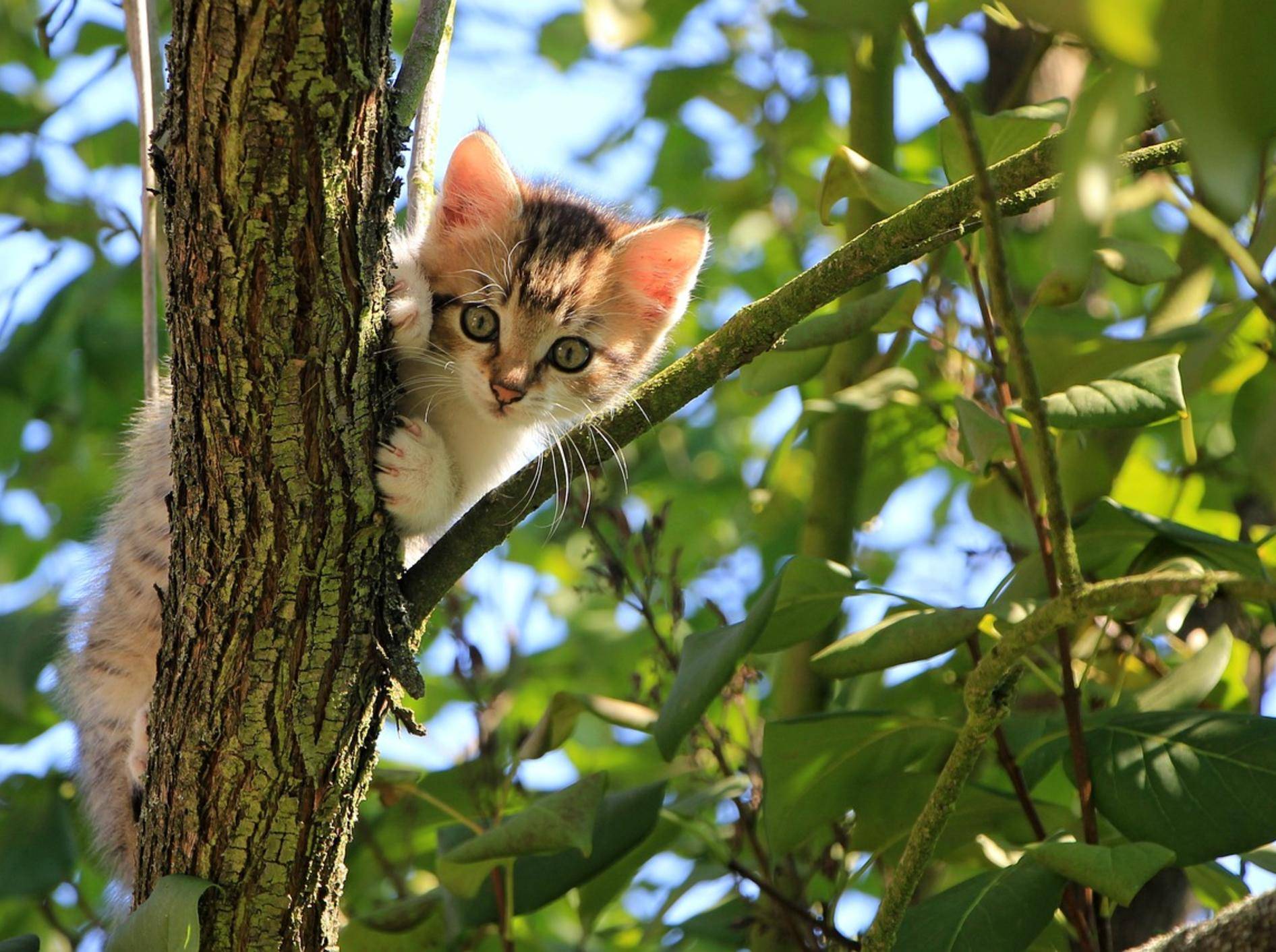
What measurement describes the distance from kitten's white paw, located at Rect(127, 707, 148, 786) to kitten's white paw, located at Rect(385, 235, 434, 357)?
80cm

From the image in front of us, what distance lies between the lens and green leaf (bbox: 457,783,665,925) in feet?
5.99

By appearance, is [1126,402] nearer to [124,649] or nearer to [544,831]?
[544,831]

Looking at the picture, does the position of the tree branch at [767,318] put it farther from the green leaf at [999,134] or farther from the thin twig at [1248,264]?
the thin twig at [1248,264]

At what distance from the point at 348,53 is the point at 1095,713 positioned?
138 cm

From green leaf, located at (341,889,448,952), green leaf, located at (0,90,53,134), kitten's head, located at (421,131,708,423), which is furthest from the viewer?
green leaf, located at (0,90,53,134)

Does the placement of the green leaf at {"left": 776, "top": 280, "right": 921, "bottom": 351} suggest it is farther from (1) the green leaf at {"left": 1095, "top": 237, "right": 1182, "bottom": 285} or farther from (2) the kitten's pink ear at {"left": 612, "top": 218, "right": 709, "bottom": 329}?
(2) the kitten's pink ear at {"left": 612, "top": 218, "right": 709, "bottom": 329}

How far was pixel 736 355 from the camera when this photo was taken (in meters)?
1.55

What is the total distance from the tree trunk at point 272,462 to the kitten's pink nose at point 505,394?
2.41ft

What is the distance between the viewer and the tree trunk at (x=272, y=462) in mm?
1267

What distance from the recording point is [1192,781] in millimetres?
1516

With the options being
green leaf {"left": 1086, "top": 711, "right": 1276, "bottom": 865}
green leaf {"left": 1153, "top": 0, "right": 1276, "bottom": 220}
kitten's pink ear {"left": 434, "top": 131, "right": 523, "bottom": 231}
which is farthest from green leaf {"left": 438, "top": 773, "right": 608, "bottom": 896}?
kitten's pink ear {"left": 434, "top": 131, "right": 523, "bottom": 231}

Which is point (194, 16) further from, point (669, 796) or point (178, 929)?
point (669, 796)

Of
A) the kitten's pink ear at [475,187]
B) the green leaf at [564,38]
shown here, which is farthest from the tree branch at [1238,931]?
the green leaf at [564,38]

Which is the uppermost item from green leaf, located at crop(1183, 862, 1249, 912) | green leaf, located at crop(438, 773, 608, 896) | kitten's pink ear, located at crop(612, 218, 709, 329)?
kitten's pink ear, located at crop(612, 218, 709, 329)
